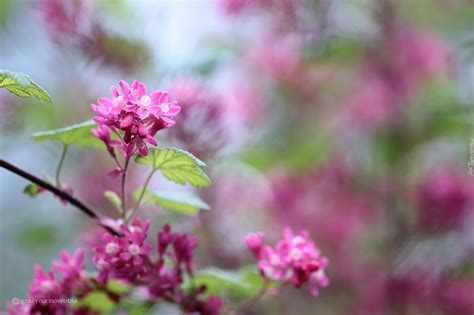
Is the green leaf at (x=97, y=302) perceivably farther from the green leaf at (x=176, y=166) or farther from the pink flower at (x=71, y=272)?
the green leaf at (x=176, y=166)

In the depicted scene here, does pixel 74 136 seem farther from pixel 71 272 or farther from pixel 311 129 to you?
pixel 311 129

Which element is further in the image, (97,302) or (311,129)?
(311,129)

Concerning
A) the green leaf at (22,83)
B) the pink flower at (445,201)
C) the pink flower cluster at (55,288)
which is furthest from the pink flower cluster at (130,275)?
the pink flower at (445,201)

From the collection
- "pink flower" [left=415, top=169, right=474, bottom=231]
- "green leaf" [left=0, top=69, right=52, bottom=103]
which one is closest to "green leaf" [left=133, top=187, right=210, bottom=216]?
"green leaf" [left=0, top=69, right=52, bottom=103]

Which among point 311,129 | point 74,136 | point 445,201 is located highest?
point 311,129

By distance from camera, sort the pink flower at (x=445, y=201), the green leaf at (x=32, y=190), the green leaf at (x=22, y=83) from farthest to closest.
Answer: the pink flower at (x=445, y=201), the green leaf at (x=32, y=190), the green leaf at (x=22, y=83)

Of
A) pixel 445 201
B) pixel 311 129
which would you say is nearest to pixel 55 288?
pixel 445 201

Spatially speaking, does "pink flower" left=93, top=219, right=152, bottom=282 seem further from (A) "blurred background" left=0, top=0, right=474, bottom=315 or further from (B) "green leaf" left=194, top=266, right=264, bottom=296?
(A) "blurred background" left=0, top=0, right=474, bottom=315
